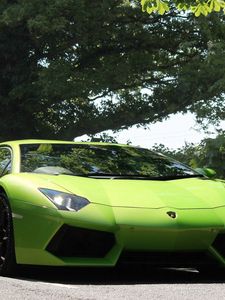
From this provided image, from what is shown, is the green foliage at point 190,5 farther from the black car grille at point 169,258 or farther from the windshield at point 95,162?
the black car grille at point 169,258

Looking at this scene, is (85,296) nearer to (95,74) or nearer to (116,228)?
(116,228)

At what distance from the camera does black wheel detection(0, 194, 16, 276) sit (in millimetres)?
5031

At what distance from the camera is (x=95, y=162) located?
5895mm

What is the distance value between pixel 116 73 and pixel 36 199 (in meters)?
22.2

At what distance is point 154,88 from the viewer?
29.4 meters

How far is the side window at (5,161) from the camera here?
19.2ft

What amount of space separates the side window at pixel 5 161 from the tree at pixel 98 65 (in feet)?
57.3

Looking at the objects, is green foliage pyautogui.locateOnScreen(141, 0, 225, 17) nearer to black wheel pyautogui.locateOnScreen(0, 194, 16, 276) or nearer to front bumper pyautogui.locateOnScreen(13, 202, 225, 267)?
front bumper pyautogui.locateOnScreen(13, 202, 225, 267)

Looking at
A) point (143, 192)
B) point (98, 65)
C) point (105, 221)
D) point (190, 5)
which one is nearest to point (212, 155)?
point (190, 5)

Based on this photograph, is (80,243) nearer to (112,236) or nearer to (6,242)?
(112,236)

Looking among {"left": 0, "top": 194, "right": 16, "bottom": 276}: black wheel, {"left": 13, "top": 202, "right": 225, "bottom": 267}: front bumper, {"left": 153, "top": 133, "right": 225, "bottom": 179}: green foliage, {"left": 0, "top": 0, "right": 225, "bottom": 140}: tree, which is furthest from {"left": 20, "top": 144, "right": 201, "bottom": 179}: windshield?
{"left": 0, "top": 0, "right": 225, "bottom": 140}: tree

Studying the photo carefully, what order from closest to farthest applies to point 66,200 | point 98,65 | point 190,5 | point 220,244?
1. point 66,200
2. point 220,244
3. point 190,5
4. point 98,65

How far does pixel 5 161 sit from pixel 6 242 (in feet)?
3.67

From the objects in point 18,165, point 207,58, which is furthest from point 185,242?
point 207,58
